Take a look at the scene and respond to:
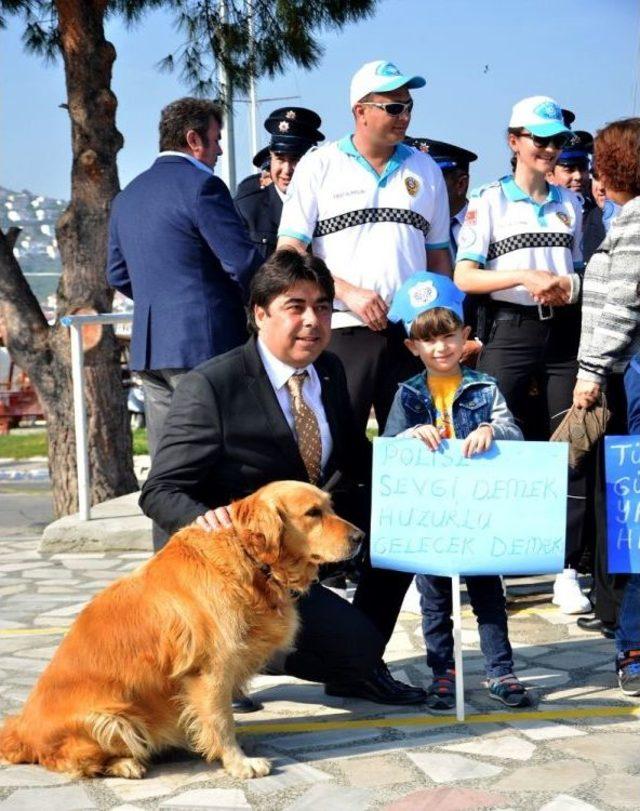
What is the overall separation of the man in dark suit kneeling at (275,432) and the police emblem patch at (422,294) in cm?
45

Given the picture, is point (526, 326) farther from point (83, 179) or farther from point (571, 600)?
point (83, 179)

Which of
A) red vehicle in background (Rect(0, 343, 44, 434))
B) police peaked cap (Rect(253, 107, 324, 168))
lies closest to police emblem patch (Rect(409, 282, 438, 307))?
police peaked cap (Rect(253, 107, 324, 168))

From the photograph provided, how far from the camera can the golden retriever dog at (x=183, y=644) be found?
3.54 meters

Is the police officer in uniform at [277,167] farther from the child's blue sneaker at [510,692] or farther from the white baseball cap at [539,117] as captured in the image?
the child's blue sneaker at [510,692]

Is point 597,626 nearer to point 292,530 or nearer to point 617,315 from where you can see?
point 617,315

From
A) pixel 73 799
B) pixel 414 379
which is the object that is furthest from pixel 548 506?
pixel 73 799

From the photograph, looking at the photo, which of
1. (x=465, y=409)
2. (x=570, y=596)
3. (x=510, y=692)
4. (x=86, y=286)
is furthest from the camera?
(x=86, y=286)

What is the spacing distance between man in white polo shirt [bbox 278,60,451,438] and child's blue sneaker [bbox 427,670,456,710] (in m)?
1.27

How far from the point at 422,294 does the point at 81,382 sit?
381 centimetres

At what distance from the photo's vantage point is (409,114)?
214 inches

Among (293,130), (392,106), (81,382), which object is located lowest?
(81,382)

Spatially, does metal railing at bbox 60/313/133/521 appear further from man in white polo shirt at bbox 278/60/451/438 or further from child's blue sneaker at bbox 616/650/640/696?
child's blue sneaker at bbox 616/650/640/696

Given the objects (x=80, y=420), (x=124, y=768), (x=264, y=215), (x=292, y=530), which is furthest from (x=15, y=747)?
(x=80, y=420)

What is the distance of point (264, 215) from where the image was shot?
7121mm
